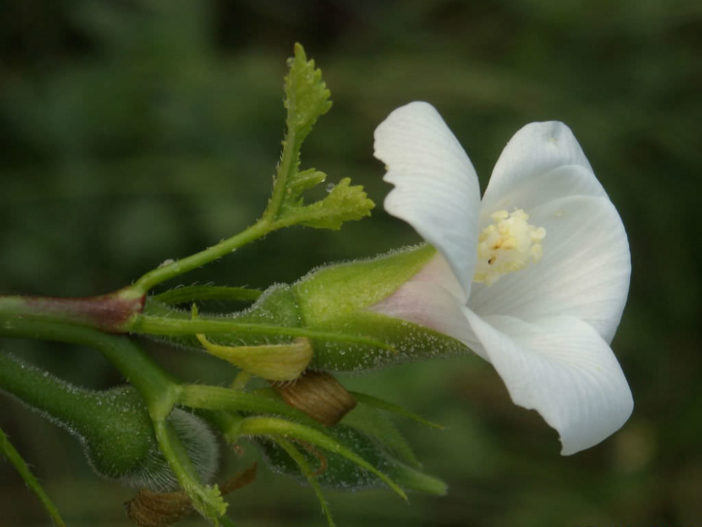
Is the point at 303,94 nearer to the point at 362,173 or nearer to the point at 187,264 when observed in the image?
the point at 187,264

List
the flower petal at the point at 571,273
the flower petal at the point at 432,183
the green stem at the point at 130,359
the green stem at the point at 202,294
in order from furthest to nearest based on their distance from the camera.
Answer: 1. the flower petal at the point at 571,273
2. the green stem at the point at 202,294
3. the green stem at the point at 130,359
4. the flower petal at the point at 432,183

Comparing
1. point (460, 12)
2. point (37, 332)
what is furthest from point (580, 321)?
point (460, 12)

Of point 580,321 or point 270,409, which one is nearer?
point 270,409

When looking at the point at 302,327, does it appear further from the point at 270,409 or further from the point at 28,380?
the point at 28,380

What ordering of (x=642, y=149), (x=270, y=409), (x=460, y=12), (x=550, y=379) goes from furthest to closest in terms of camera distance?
1. (x=460, y=12)
2. (x=642, y=149)
3. (x=270, y=409)
4. (x=550, y=379)

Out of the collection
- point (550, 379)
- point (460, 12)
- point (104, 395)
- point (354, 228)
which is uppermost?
point (460, 12)

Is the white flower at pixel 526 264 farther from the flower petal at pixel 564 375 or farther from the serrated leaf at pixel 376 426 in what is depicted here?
the serrated leaf at pixel 376 426

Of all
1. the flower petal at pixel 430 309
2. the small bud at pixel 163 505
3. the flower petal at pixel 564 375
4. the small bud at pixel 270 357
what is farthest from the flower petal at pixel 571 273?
the small bud at pixel 163 505
